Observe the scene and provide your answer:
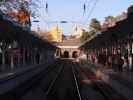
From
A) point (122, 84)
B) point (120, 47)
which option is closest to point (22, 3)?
point (120, 47)

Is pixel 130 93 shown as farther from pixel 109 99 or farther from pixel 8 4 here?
pixel 8 4

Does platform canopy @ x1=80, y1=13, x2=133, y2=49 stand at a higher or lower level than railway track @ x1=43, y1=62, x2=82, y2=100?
higher

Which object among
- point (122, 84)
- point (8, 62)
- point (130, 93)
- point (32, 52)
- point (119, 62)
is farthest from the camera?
point (32, 52)

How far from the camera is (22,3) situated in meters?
54.6

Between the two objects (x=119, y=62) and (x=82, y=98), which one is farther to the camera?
(x=119, y=62)

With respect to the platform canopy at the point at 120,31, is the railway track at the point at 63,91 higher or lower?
lower

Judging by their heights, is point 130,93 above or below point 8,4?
below

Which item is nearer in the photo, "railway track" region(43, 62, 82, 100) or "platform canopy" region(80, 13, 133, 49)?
"railway track" region(43, 62, 82, 100)

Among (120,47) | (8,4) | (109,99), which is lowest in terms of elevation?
(109,99)

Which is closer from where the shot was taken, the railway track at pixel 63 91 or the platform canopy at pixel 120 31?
the railway track at pixel 63 91

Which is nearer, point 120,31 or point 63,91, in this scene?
point 63,91

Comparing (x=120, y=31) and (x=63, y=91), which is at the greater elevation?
(x=120, y=31)

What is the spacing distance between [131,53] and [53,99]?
23762 mm

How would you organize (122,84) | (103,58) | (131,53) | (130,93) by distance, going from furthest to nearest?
(103,58), (131,53), (122,84), (130,93)
